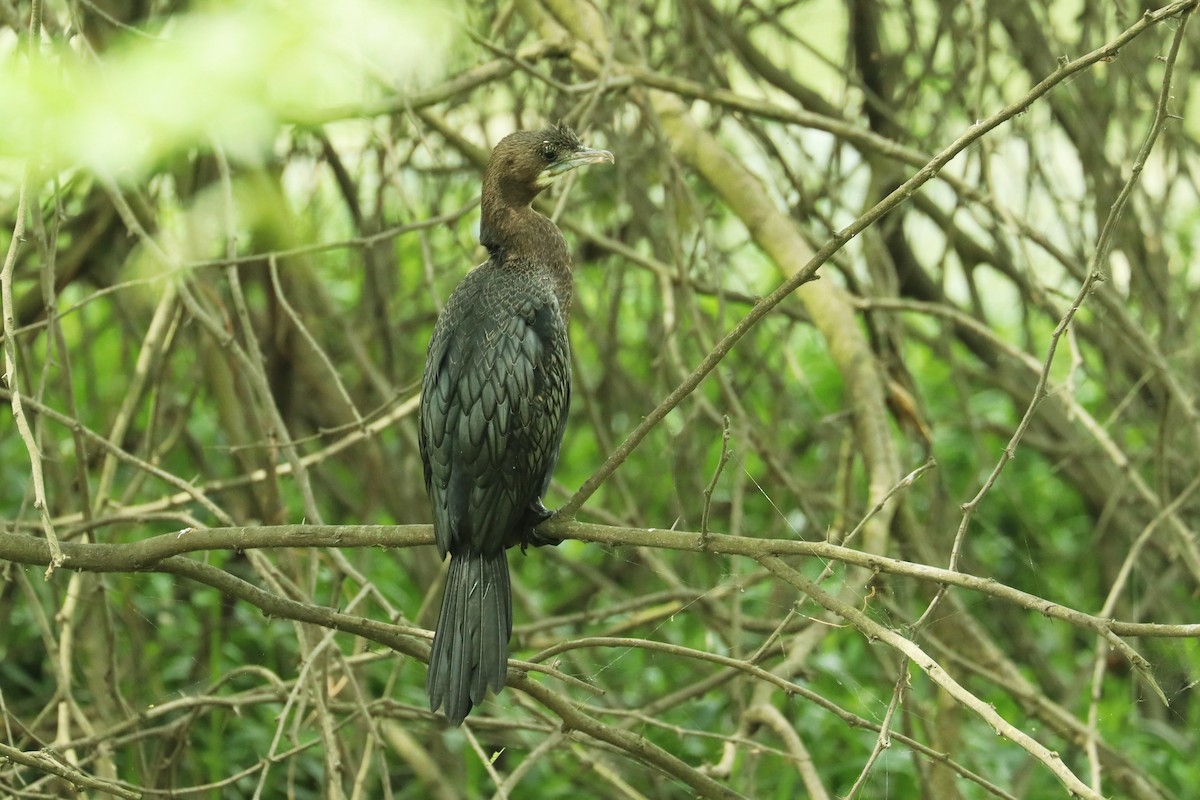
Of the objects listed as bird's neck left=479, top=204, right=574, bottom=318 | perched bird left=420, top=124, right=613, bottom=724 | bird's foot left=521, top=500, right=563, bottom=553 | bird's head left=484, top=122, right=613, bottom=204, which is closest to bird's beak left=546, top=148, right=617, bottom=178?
bird's head left=484, top=122, right=613, bottom=204

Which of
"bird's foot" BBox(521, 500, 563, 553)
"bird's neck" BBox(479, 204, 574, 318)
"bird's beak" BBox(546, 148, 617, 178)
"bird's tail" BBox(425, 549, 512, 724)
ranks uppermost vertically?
"bird's beak" BBox(546, 148, 617, 178)

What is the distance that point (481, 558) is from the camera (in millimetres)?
2836

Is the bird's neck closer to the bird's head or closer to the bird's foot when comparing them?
the bird's head

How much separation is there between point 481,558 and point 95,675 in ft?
4.99

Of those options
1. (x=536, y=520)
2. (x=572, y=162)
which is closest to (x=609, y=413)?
(x=572, y=162)

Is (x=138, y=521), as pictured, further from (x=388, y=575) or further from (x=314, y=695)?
(x=388, y=575)

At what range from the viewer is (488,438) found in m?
2.85

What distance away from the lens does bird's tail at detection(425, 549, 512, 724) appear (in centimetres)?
254

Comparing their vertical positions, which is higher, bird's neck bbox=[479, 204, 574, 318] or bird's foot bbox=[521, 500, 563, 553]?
bird's neck bbox=[479, 204, 574, 318]

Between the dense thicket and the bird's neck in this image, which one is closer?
the dense thicket

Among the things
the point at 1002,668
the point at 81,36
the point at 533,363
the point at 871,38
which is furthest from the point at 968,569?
the point at 81,36

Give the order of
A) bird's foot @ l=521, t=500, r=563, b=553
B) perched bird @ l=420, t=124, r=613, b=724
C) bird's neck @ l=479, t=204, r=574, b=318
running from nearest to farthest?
perched bird @ l=420, t=124, r=613, b=724 < bird's foot @ l=521, t=500, r=563, b=553 < bird's neck @ l=479, t=204, r=574, b=318

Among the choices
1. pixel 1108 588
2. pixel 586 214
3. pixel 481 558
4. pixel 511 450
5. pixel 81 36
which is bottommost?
pixel 1108 588

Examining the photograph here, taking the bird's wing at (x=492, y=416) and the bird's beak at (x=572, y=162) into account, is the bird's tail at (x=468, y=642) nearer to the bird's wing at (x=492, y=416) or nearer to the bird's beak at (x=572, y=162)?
the bird's wing at (x=492, y=416)
